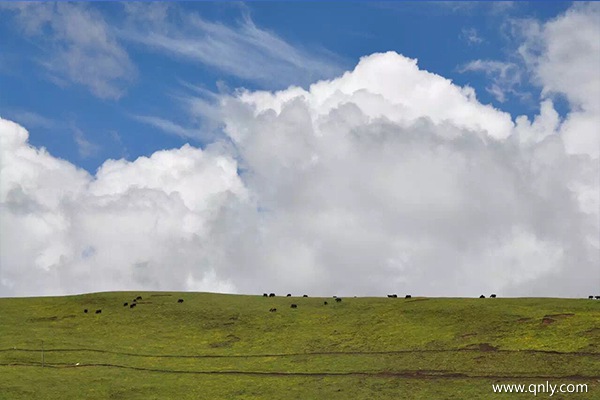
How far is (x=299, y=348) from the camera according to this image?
7144cm

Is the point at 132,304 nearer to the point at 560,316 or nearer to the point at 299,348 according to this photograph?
the point at 299,348

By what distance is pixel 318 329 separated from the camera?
7719 centimetres

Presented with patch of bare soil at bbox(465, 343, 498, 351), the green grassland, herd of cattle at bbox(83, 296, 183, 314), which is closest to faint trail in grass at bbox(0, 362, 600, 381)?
the green grassland

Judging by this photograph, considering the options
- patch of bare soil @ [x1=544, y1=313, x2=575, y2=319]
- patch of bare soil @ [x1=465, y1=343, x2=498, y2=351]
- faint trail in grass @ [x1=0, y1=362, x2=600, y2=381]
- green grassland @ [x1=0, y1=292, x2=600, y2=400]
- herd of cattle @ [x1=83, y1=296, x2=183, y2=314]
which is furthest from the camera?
herd of cattle @ [x1=83, y1=296, x2=183, y2=314]

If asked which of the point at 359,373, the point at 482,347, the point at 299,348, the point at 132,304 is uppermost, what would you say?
the point at 132,304

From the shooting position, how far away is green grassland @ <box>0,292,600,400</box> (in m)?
59.7

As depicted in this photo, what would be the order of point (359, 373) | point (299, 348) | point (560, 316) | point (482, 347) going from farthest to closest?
point (560, 316) < point (299, 348) < point (482, 347) < point (359, 373)

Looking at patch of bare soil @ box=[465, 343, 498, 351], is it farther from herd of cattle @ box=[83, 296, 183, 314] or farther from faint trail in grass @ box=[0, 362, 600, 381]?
herd of cattle @ box=[83, 296, 183, 314]

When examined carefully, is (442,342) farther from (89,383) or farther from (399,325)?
(89,383)

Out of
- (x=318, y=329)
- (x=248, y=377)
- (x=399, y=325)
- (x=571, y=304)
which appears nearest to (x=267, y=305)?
(x=318, y=329)

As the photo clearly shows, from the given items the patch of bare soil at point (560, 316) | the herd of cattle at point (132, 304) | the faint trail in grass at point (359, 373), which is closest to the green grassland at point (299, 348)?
the faint trail in grass at point (359, 373)

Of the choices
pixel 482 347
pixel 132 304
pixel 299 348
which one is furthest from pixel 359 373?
pixel 132 304

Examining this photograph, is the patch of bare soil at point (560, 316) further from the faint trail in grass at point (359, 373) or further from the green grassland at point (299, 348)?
the faint trail in grass at point (359, 373)

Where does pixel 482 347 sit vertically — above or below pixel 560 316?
below
